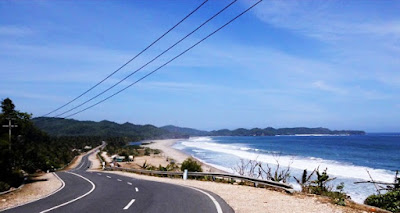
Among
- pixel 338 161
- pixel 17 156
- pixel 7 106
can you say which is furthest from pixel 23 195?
pixel 7 106

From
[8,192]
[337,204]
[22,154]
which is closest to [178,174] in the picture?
[8,192]

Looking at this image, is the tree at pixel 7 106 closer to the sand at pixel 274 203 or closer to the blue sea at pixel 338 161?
the blue sea at pixel 338 161

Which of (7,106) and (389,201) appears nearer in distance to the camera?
(389,201)

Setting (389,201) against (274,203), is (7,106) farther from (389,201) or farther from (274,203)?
(389,201)

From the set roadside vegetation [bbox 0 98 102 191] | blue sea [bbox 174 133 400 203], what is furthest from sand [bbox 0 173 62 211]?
blue sea [bbox 174 133 400 203]

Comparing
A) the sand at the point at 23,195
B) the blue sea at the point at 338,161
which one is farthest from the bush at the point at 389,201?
the sand at the point at 23,195

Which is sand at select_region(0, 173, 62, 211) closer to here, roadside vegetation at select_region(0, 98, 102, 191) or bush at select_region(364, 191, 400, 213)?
roadside vegetation at select_region(0, 98, 102, 191)

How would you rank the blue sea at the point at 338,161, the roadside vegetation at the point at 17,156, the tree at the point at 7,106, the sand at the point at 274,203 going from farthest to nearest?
1. the tree at the point at 7,106
2. the blue sea at the point at 338,161
3. the roadside vegetation at the point at 17,156
4. the sand at the point at 274,203

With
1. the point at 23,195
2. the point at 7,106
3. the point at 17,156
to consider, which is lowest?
the point at 23,195

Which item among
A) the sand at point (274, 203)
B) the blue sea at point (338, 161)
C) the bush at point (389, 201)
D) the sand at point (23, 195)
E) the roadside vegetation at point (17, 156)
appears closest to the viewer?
the sand at point (274, 203)

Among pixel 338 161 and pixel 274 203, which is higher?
pixel 274 203

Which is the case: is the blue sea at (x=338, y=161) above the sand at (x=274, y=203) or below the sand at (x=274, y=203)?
below

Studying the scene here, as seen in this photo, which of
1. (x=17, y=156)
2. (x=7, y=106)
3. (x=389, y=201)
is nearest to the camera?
(x=389, y=201)

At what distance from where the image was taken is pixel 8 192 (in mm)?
19250
